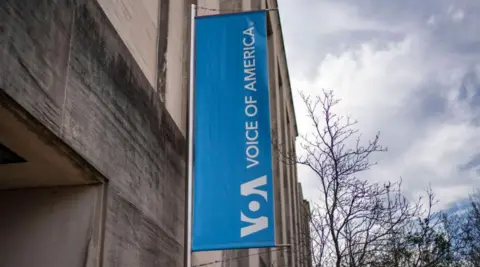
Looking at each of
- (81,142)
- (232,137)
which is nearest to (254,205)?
(232,137)

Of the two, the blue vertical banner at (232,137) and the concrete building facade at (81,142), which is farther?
the blue vertical banner at (232,137)

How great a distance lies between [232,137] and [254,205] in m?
0.96

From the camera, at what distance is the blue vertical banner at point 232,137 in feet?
22.6

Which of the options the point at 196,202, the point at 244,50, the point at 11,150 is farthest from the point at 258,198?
the point at 11,150

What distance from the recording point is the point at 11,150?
14.5 ft

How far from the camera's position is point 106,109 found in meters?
5.14

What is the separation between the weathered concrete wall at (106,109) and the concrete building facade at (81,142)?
1 centimetres

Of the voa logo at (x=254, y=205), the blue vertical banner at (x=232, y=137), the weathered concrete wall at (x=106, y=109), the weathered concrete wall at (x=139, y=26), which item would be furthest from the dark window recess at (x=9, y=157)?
the voa logo at (x=254, y=205)

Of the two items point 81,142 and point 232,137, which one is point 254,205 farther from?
point 81,142

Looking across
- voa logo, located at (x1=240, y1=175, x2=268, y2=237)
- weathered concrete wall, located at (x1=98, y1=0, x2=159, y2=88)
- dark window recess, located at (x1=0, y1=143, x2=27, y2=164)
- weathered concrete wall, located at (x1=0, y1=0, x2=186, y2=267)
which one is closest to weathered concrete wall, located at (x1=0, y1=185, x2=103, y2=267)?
weathered concrete wall, located at (x1=0, y1=0, x2=186, y2=267)

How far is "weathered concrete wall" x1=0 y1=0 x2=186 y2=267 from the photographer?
3873mm

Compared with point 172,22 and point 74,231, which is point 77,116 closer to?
point 74,231

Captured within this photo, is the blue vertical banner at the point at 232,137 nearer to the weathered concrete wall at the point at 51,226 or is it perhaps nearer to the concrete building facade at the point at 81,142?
the concrete building facade at the point at 81,142

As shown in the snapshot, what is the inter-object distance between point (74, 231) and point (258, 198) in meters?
2.84
